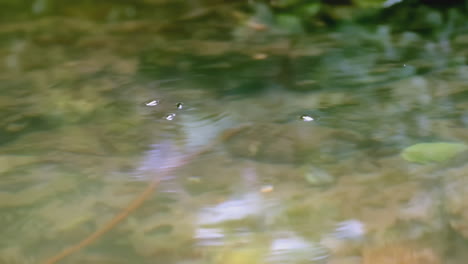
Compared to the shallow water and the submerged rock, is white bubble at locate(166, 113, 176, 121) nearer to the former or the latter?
the shallow water

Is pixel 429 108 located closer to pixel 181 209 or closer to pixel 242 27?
pixel 181 209

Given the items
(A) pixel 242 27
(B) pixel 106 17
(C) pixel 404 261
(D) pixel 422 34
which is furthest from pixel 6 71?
(D) pixel 422 34

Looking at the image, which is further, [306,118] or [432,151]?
[306,118]

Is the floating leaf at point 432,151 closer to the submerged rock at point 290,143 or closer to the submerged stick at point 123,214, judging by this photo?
the submerged rock at point 290,143

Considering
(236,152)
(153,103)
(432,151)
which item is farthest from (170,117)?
(432,151)

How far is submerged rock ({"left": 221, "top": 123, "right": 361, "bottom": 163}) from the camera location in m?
0.58

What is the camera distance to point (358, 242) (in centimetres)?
42

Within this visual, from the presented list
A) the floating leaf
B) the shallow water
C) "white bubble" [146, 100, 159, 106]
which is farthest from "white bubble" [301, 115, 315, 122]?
"white bubble" [146, 100, 159, 106]

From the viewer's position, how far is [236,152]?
59 cm

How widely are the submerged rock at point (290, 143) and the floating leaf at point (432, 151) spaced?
2.9 inches

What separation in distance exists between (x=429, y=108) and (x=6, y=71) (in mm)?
860

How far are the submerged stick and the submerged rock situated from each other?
0.06 meters

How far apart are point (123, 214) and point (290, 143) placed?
0.86 ft

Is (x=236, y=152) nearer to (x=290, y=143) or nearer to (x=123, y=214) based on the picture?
(x=290, y=143)
